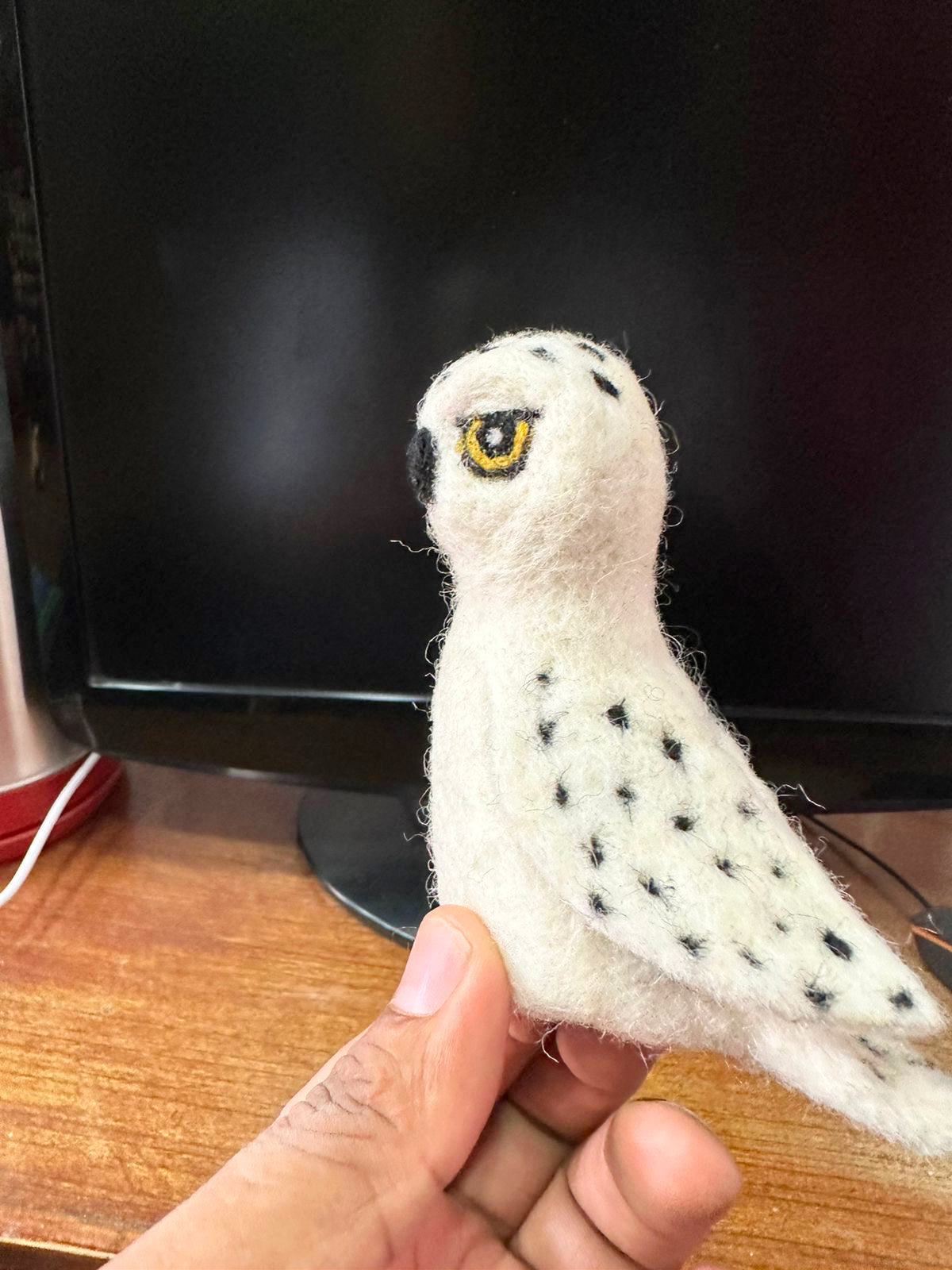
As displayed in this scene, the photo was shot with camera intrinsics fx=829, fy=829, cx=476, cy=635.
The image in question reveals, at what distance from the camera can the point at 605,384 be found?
30 centimetres

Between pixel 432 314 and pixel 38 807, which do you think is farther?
pixel 38 807

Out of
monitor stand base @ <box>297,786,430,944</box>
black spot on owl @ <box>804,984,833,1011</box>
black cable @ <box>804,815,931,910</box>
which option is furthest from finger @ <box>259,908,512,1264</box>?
black cable @ <box>804,815,931,910</box>

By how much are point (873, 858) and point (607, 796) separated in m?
0.40

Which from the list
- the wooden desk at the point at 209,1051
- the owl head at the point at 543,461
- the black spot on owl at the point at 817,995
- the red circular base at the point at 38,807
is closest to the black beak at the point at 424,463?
the owl head at the point at 543,461

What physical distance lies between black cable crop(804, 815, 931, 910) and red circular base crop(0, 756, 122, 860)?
1.72ft

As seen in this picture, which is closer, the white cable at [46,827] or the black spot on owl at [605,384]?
the black spot on owl at [605,384]

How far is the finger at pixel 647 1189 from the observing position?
0.31m

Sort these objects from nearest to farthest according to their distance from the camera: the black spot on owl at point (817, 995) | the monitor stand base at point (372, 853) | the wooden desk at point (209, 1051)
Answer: the black spot on owl at point (817, 995) → the wooden desk at point (209, 1051) → the monitor stand base at point (372, 853)

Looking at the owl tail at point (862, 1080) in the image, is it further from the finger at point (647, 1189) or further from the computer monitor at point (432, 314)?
the computer monitor at point (432, 314)

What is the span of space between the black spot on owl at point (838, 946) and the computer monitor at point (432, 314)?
11.0 inches

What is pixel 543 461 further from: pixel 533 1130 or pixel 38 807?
pixel 38 807

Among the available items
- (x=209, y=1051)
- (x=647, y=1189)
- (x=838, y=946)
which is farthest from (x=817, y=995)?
(x=209, y=1051)

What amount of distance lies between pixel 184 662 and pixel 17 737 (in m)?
0.15

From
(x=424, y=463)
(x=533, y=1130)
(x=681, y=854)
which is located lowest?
(x=533, y=1130)
